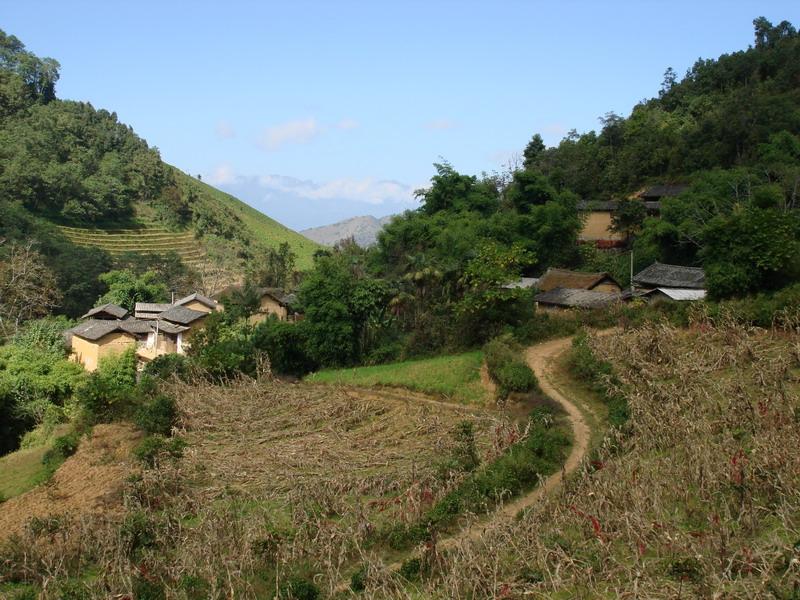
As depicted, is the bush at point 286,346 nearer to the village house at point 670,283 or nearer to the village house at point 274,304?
the village house at point 274,304

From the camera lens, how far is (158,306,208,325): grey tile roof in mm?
35562

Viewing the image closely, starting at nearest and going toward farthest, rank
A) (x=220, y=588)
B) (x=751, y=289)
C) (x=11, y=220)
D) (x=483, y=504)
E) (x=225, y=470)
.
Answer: (x=220, y=588)
(x=483, y=504)
(x=225, y=470)
(x=751, y=289)
(x=11, y=220)

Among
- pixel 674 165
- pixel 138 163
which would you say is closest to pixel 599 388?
pixel 674 165

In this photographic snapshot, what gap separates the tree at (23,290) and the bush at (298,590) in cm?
3180

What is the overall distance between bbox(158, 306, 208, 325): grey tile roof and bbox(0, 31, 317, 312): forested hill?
11801 mm

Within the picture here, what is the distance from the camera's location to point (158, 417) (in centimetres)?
2144

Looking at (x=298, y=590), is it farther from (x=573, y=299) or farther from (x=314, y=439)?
(x=573, y=299)

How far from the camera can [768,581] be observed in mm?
8203

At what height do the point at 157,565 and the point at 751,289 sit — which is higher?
the point at 751,289

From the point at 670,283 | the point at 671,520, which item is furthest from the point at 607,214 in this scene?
the point at 671,520

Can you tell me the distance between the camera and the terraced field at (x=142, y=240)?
190 ft

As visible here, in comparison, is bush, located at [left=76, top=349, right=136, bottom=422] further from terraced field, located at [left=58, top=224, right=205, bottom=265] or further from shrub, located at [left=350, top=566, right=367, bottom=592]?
terraced field, located at [left=58, top=224, right=205, bottom=265]

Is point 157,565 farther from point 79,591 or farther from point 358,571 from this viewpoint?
point 358,571

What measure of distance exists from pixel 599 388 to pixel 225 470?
367 inches
